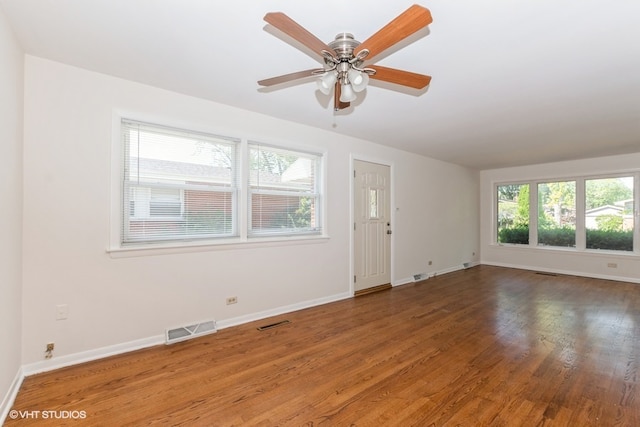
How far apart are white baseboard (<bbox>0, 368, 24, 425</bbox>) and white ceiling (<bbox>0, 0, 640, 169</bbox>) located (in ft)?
7.84

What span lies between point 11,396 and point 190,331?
1.23 metres

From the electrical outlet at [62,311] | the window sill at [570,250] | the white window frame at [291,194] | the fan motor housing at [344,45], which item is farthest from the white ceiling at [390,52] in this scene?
the window sill at [570,250]

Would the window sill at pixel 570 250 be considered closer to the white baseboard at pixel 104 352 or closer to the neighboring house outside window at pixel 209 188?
the neighboring house outside window at pixel 209 188

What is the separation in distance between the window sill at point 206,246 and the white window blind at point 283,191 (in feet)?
0.35

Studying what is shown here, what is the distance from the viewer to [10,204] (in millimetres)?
1917

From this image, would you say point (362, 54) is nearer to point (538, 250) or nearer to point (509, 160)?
point (509, 160)

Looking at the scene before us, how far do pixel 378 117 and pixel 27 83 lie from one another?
326 centimetres

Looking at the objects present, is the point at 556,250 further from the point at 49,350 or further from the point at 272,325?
the point at 49,350

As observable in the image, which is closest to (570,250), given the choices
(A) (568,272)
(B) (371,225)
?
(A) (568,272)

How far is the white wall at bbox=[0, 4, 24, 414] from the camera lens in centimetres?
176

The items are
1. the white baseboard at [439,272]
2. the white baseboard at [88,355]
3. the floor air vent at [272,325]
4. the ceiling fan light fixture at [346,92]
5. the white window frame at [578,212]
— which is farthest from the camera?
the white window frame at [578,212]

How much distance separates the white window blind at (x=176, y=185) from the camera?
267 centimetres

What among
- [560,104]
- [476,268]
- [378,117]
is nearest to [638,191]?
[476,268]

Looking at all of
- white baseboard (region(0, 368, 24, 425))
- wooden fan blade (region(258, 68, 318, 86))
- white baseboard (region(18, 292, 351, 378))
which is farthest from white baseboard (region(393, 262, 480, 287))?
white baseboard (region(0, 368, 24, 425))
